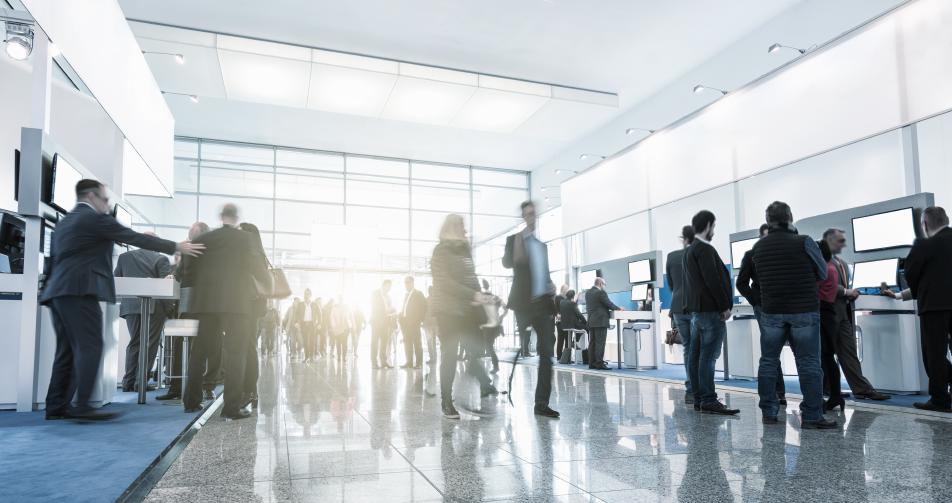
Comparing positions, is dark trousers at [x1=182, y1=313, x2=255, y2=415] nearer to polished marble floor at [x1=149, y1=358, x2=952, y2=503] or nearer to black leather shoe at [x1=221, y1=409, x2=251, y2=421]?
black leather shoe at [x1=221, y1=409, x2=251, y2=421]

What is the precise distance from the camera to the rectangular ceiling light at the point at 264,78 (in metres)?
10.1

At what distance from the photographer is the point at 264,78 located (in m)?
10.8

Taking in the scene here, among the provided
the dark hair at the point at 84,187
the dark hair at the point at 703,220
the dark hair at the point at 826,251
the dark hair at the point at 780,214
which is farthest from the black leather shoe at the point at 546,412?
the dark hair at the point at 84,187

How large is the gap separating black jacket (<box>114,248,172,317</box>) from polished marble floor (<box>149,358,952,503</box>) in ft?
6.40

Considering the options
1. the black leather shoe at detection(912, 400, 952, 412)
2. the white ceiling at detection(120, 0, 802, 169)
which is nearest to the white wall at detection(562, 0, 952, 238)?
the white ceiling at detection(120, 0, 802, 169)

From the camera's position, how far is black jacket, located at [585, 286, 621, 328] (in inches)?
372

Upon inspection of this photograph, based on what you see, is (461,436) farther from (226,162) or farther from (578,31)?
(226,162)

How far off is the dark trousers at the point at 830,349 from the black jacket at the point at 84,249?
4561mm

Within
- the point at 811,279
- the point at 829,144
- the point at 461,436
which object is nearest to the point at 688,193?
the point at 829,144

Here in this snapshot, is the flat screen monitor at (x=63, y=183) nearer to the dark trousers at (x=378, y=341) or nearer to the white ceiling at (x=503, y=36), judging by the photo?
the white ceiling at (x=503, y=36)

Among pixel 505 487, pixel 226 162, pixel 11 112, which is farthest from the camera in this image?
pixel 226 162

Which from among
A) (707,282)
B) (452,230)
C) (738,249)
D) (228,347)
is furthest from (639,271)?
(228,347)

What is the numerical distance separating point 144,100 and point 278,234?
8451mm

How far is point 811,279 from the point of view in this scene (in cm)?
379
